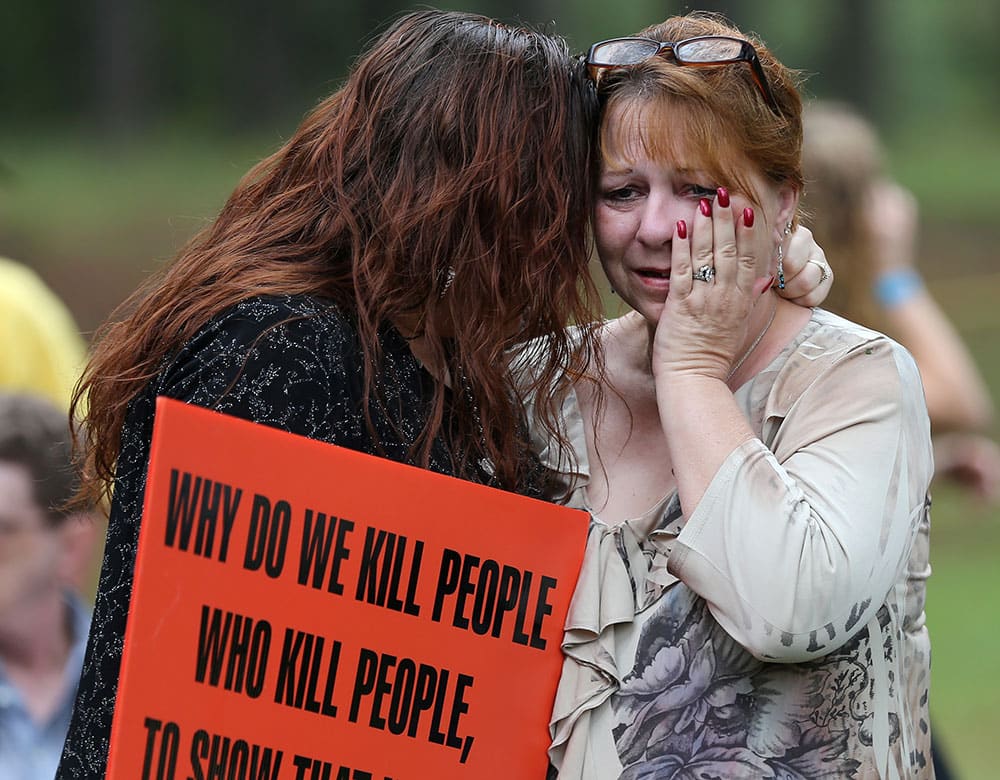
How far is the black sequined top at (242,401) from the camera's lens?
6.30 feet

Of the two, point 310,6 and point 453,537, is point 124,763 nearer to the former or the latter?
point 453,537

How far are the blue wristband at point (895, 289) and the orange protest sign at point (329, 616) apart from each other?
7.40 ft

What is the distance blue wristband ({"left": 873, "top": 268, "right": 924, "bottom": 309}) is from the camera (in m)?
4.10

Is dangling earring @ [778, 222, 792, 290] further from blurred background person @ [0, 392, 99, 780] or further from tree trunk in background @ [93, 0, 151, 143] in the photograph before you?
tree trunk in background @ [93, 0, 151, 143]

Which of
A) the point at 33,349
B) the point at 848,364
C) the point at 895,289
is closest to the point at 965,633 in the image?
the point at 895,289

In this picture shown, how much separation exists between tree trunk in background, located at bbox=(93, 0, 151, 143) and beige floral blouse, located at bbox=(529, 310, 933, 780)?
37.6 ft

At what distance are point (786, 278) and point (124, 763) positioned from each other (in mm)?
1244

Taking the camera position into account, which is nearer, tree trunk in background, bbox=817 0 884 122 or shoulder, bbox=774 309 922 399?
shoulder, bbox=774 309 922 399

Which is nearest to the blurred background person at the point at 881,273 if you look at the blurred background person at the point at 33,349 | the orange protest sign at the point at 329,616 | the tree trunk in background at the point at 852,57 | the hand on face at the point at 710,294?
the hand on face at the point at 710,294

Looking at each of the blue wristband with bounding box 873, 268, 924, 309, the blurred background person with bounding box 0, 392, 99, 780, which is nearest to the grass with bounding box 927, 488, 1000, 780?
the blue wristband with bounding box 873, 268, 924, 309

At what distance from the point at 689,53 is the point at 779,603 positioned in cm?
86

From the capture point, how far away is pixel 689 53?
2180mm

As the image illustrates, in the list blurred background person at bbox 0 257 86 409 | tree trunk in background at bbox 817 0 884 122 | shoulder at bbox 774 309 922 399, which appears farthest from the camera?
tree trunk in background at bbox 817 0 884 122

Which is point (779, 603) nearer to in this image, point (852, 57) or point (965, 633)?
point (965, 633)
